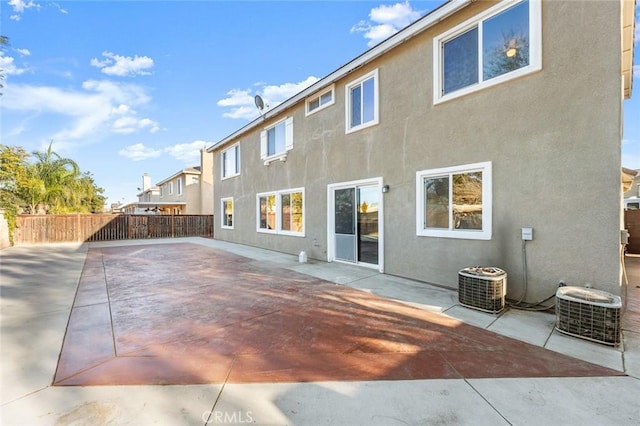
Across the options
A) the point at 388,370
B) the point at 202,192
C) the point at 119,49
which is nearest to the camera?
the point at 388,370

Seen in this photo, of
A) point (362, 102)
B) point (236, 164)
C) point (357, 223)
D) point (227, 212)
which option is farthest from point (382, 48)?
point (227, 212)

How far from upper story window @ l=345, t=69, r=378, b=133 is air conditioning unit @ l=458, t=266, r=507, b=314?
472 centimetres

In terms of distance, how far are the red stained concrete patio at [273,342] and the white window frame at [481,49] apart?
4592 mm

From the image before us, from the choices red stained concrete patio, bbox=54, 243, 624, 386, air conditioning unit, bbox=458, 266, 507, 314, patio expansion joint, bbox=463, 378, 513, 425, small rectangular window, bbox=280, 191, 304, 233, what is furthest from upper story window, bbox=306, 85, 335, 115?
patio expansion joint, bbox=463, 378, 513, 425

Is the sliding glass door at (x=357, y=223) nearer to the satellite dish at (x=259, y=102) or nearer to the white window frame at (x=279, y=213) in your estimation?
the white window frame at (x=279, y=213)

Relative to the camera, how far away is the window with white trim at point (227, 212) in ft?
53.1

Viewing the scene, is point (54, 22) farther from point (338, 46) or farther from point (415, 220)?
point (415, 220)

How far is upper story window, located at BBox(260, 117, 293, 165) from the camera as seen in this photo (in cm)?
1113

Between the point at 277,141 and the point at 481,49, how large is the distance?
826 cm

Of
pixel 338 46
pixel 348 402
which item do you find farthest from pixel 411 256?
pixel 338 46

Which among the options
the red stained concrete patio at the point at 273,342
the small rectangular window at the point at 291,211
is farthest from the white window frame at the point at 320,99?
the red stained concrete patio at the point at 273,342

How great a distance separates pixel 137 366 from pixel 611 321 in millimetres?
5798

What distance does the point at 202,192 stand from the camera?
81.7ft

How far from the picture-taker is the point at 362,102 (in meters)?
8.26
